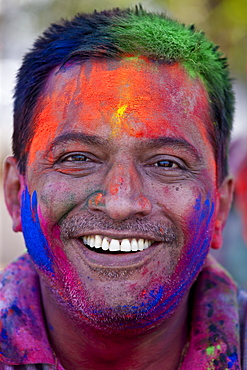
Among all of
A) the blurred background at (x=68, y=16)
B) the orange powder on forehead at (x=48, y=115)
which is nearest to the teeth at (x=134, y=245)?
the orange powder on forehead at (x=48, y=115)

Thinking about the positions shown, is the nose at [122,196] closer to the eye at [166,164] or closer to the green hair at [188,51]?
the eye at [166,164]

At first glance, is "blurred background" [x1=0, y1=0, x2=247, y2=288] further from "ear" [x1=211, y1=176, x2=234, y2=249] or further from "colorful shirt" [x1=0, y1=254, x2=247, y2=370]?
"colorful shirt" [x1=0, y1=254, x2=247, y2=370]

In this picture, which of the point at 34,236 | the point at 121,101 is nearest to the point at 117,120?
the point at 121,101

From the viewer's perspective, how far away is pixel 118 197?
211 cm

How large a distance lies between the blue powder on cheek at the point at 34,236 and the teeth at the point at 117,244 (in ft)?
0.77

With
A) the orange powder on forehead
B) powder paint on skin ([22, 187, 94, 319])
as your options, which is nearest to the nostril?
powder paint on skin ([22, 187, 94, 319])

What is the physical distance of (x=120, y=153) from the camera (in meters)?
2.20

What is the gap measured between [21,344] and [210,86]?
1.45 m

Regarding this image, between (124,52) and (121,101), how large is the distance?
23cm

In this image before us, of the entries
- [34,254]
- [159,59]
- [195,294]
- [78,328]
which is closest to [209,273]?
[195,294]

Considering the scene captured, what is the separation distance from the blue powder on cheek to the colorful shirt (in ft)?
0.87

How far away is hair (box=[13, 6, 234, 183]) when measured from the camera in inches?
91.4

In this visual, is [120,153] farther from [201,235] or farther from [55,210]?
[201,235]

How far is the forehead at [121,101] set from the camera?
7.32ft
